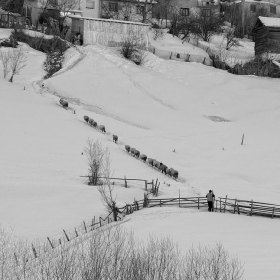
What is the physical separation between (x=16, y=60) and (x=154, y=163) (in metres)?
20.8

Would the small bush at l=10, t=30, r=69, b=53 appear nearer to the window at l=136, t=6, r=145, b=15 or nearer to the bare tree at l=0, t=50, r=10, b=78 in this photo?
the bare tree at l=0, t=50, r=10, b=78

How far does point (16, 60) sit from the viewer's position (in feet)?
176

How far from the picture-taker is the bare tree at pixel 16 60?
5309cm

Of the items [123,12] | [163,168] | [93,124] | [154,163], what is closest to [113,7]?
[123,12]

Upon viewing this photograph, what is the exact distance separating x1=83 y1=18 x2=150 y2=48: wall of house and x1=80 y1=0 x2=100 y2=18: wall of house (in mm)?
8235

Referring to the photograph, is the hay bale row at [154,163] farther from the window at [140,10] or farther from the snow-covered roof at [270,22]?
the window at [140,10]

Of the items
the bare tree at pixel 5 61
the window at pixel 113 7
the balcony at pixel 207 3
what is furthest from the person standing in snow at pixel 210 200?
the balcony at pixel 207 3

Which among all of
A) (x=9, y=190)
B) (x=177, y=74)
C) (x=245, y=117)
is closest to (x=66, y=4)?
(x=177, y=74)

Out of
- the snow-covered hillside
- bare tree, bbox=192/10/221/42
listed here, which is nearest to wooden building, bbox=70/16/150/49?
the snow-covered hillside

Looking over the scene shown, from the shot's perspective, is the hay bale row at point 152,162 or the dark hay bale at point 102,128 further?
the dark hay bale at point 102,128

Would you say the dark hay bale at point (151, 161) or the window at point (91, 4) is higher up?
the window at point (91, 4)

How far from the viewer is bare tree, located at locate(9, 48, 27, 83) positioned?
174ft

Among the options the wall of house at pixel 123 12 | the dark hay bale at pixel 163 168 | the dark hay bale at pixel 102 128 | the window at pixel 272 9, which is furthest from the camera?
the window at pixel 272 9

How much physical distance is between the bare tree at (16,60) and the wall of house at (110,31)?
8.72 meters
